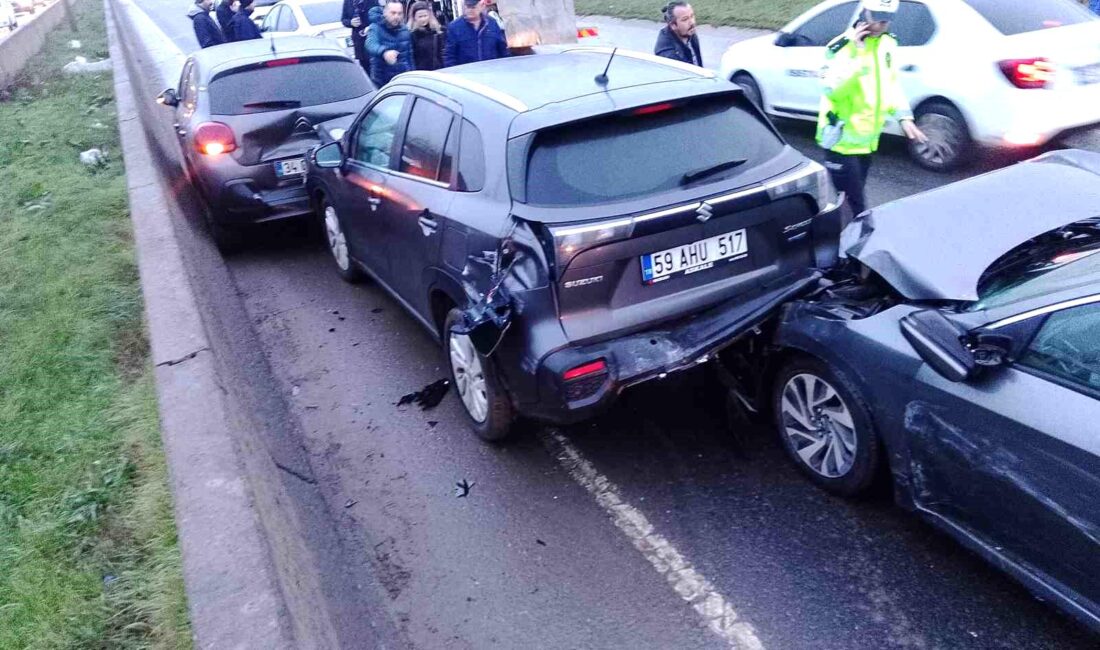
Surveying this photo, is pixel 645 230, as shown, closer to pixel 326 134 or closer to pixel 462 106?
pixel 462 106

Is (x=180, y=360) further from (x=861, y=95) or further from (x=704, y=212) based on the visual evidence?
(x=861, y=95)

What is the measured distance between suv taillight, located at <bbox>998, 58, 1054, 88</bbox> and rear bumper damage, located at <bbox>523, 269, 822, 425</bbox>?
4.60 metres

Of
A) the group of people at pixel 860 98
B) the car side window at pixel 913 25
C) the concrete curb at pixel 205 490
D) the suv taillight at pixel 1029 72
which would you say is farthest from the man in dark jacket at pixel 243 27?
the suv taillight at pixel 1029 72

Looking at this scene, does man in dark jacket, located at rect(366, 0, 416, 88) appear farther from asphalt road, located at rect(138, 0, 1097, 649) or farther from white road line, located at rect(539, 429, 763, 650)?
white road line, located at rect(539, 429, 763, 650)

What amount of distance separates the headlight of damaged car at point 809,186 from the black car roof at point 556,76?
748 mm

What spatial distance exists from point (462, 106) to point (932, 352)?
8.70ft

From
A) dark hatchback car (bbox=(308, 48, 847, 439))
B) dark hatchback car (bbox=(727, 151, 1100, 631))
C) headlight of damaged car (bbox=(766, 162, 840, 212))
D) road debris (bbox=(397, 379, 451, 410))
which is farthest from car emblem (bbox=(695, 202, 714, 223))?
road debris (bbox=(397, 379, 451, 410))

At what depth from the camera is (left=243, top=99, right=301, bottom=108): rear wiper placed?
768 cm

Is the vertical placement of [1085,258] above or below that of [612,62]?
below

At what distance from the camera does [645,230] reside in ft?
12.7

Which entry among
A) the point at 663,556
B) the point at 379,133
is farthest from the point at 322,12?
the point at 663,556

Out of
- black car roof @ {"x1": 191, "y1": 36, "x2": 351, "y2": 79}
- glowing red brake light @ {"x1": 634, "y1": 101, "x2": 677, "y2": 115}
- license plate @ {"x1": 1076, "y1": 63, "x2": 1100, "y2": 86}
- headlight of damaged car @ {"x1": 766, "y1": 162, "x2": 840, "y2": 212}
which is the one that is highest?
glowing red brake light @ {"x1": 634, "y1": 101, "x2": 677, "y2": 115}

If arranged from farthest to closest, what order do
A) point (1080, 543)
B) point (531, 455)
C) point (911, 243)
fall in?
point (531, 455) → point (911, 243) → point (1080, 543)

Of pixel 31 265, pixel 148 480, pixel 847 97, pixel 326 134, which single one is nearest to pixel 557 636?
pixel 148 480
